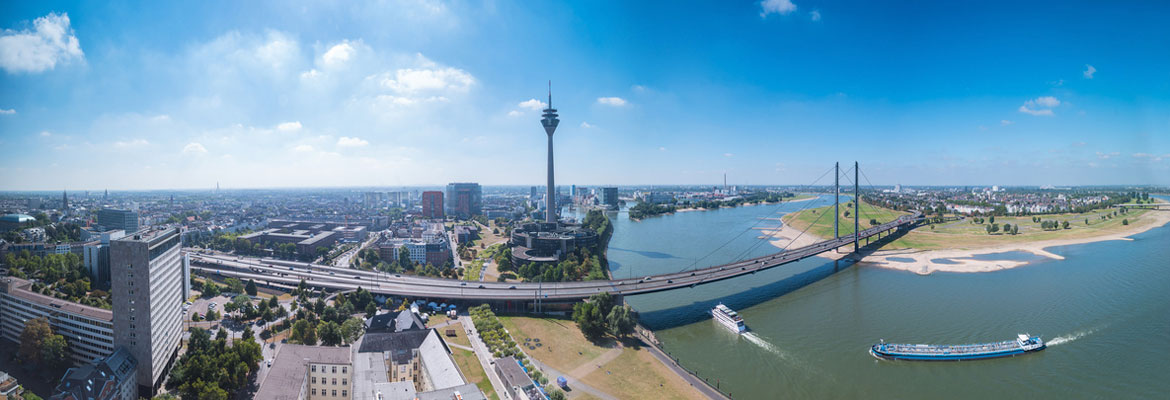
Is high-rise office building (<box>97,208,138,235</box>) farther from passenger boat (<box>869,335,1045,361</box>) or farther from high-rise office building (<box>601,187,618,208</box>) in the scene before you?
high-rise office building (<box>601,187,618,208</box>)

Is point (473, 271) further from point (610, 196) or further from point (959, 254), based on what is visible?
point (610, 196)

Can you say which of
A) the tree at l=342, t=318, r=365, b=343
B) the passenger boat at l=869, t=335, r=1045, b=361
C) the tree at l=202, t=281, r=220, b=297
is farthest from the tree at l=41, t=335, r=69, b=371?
the passenger boat at l=869, t=335, r=1045, b=361

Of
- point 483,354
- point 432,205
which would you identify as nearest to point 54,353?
point 483,354

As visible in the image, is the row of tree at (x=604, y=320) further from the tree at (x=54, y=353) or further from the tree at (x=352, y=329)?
the tree at (x=54, y=353)

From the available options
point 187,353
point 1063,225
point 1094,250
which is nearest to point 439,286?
point 187,353

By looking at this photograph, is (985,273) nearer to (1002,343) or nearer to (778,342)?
(1002,343)

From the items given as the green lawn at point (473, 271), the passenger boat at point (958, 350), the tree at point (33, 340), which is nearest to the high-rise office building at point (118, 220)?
the green lawn at point (473, 271)
